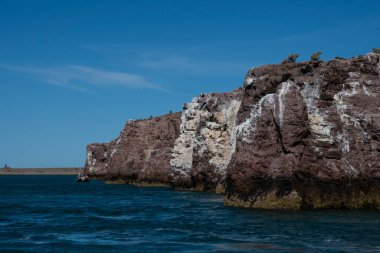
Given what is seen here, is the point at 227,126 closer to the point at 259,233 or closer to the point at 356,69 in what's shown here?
the point at 356,69

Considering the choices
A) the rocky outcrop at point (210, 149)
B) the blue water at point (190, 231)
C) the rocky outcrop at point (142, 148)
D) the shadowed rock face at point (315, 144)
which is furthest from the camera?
the rocky outcrop at point (142, 148)

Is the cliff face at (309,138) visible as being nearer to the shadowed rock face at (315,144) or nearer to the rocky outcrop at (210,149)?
the shadowed rock face at (315,144)

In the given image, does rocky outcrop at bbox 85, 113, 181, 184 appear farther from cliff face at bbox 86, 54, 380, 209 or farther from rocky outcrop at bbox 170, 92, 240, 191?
cliff face at bbox 86, 54, 380, 209

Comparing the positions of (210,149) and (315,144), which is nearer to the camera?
(315,144)

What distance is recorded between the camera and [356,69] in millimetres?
42219

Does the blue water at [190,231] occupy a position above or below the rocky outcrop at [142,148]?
below

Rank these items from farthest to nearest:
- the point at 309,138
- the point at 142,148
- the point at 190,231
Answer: the point at 142,148, the point at 309,138, the point at 190,231

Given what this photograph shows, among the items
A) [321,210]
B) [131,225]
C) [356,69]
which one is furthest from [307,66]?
[131,225]

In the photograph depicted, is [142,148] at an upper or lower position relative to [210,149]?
upper

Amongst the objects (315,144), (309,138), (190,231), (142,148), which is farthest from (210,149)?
(142,148)

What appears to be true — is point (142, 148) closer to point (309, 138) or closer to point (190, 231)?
point (309, 138)

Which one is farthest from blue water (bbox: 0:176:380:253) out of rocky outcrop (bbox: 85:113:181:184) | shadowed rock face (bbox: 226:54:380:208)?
rocky outcrop (bbox: 85:113:181:184)

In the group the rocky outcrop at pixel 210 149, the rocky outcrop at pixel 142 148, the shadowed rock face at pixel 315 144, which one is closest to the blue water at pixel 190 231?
the shadowed rock face at pixel 315 144

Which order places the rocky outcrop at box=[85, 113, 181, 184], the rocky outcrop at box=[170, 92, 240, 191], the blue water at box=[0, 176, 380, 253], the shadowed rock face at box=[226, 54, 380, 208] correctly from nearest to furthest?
the blue water at box=[0, 176, 380, 253] < the shadowed rock face at box=[226, 54, 380, 208] < the rocky outcrop at box=[170, 92, 240, 191] < the rocky outcrop at box=[85, 113, 181, 184]
